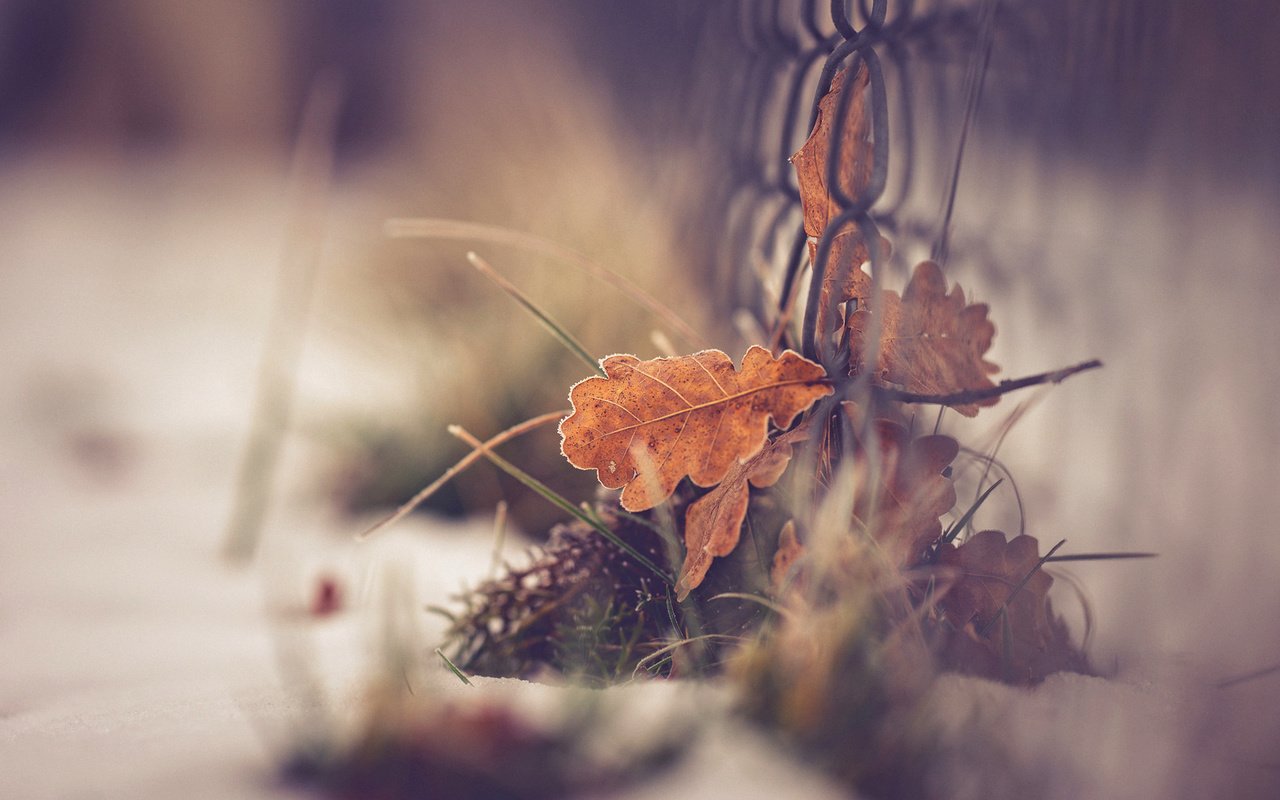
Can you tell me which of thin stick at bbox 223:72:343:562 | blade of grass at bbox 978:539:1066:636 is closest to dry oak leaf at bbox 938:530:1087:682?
blade of grass at bbox 978:539:1066:636

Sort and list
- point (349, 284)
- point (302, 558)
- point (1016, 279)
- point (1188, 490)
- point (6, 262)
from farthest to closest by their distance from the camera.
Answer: point (6, 262)
point (349, 284)
point (302, 558)
point (1016, 279)
point (1188, 490)

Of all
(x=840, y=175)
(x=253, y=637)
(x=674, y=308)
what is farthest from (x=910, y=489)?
(x=674, y=308)

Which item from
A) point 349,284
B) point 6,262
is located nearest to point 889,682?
point 349,284

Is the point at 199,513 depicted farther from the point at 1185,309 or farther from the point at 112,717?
the point at 1185,309

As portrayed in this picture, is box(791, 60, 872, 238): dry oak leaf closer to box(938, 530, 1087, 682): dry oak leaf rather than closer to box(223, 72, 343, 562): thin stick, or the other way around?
box(938, 530, 1087, 682): dry oak leaf

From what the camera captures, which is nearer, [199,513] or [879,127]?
[879,127]

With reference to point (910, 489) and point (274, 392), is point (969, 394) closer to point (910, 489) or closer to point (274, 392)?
point (910, 489)
